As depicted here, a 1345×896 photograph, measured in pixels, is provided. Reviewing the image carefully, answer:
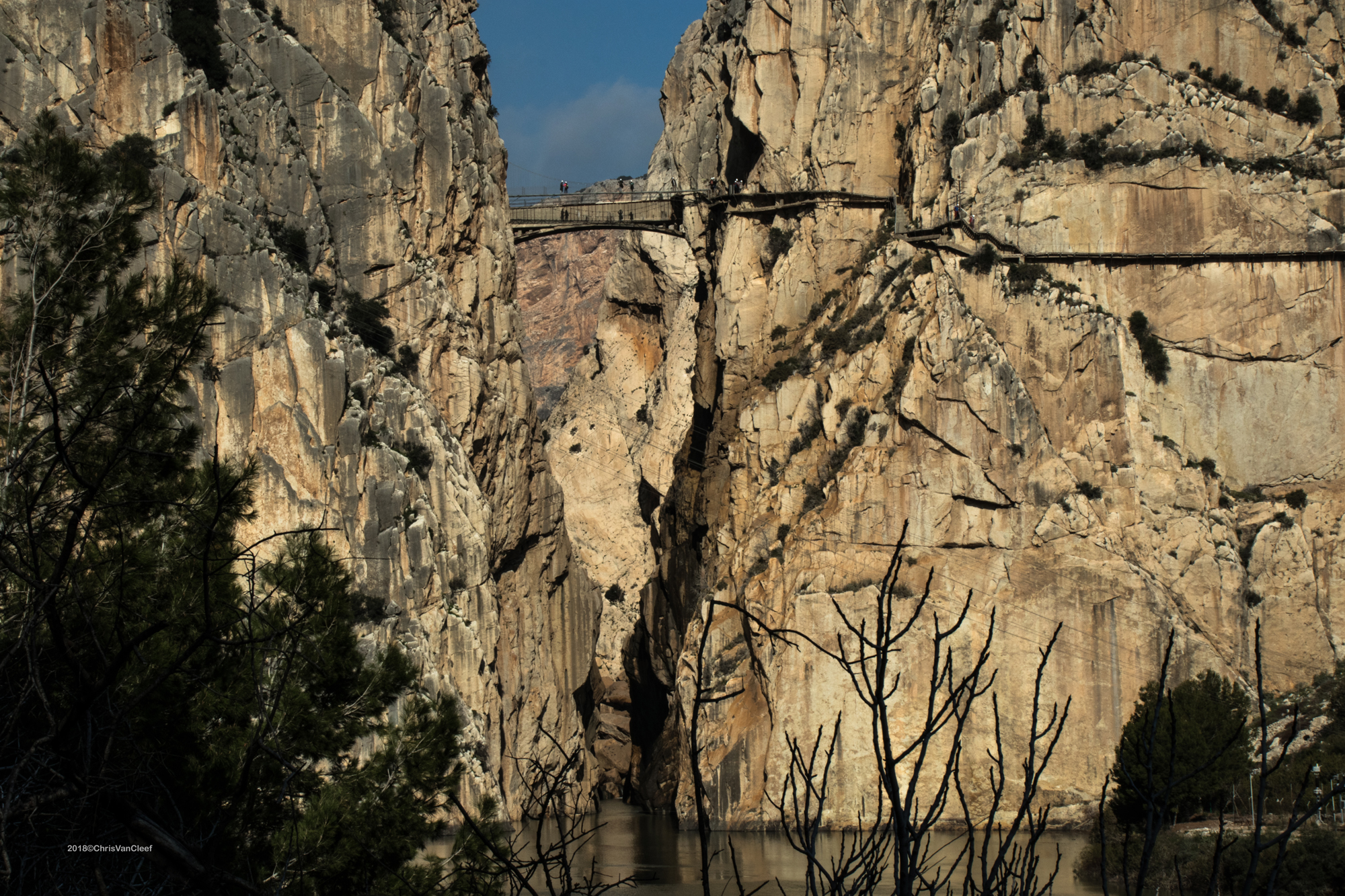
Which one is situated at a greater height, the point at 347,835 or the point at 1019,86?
the point at 1019,86

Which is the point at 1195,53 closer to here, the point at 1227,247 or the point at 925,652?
the point at 1227,247

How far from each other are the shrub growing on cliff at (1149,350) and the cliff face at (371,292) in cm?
2235

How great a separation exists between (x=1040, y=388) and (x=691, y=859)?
18990 millimetres

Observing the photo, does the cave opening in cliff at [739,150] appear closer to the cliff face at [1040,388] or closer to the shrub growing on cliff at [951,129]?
the cliff face at [1040,388]

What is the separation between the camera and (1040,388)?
45625mm

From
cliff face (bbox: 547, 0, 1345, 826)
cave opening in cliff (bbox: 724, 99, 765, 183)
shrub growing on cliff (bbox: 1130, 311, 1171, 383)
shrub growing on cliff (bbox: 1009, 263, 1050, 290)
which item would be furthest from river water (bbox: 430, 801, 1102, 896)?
cave opening in cliff (bbox: 724, 99, 765, 183)

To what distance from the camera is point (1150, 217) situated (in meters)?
46.3

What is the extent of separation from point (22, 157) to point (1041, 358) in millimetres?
37365

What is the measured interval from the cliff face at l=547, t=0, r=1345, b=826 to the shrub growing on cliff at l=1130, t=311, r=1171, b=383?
1.01 feet

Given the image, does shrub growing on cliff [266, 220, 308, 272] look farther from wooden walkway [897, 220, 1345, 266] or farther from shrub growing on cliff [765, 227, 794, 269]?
wooden walkway [897, 220, 1345, 266]

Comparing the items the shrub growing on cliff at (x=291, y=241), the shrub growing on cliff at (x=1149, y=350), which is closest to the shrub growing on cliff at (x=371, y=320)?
the shrub growing on cliff at (x=291, y=241)

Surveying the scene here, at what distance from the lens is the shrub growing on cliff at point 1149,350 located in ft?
150

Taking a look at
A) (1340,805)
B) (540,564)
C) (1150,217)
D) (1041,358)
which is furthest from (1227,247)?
(540,564)

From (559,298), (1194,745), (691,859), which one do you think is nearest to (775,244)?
(691,859)
